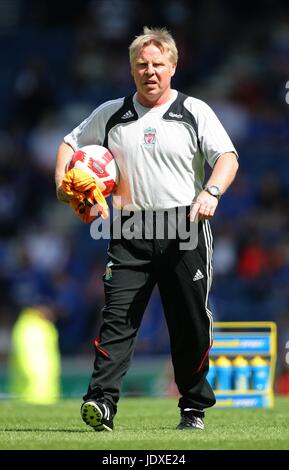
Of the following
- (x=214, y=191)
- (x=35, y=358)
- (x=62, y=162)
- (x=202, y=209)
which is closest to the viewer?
(x=202, y=209)

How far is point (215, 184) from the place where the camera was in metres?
7.32

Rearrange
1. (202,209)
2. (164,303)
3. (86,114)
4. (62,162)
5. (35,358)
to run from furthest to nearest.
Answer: (86,114), (35,358), (62,162), (164,303), (202,209)

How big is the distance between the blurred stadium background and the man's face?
29.5 feet

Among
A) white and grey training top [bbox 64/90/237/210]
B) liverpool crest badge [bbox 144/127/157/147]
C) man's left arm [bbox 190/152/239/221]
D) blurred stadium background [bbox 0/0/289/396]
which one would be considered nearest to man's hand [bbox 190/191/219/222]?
man's left arm [bbox 190/152/239/221]

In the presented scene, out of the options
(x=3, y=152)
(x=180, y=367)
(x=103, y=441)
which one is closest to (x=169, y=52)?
(x=180, y=367)

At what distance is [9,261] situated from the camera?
63.9ft

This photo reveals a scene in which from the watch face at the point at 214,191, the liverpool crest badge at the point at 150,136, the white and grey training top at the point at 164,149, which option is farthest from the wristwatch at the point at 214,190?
the liverpool crest badge at the point at 150,136

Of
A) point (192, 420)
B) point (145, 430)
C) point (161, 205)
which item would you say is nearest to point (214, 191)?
point (161, 205)

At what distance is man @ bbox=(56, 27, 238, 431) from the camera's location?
7.44 m

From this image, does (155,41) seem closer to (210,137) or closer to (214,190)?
(210,137)

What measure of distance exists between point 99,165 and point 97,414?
154 cm

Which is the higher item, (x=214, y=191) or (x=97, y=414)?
(x=214, y=191)

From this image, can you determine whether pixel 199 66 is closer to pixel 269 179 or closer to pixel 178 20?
pixel 178 20

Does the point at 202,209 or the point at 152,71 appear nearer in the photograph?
the point at 202,209
